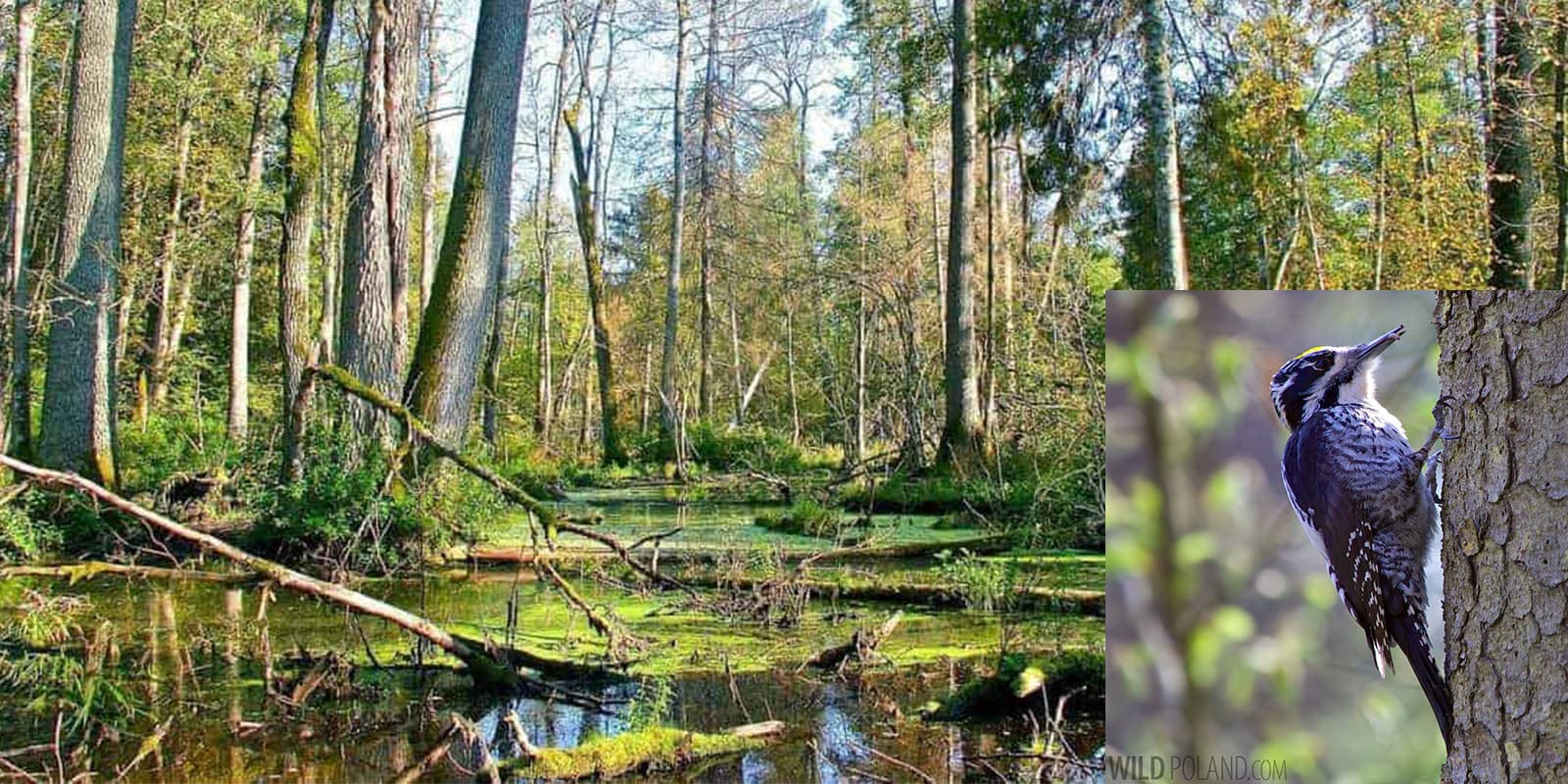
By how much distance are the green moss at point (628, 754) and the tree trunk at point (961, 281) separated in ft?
6.18

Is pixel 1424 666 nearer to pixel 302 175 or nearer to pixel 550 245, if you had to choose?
pixel 550 245

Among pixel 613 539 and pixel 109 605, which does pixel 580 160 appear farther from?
pixel 109 605

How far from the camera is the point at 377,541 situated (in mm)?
4551

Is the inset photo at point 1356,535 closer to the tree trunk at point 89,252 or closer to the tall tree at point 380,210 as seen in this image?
the tall tree at point 380,210

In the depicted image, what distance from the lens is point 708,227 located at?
526 cm

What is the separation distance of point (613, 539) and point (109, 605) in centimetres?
181

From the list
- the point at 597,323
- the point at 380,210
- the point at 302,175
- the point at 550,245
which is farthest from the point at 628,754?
the point at 302,175

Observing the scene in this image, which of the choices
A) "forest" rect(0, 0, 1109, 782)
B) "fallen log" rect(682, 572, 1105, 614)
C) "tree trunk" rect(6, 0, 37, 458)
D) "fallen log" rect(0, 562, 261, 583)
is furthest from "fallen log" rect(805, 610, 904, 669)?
"tree trunk" rect(6, 0, 37, 458)

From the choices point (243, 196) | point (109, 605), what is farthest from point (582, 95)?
point (109, 605)

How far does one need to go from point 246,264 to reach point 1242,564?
5.51 meters

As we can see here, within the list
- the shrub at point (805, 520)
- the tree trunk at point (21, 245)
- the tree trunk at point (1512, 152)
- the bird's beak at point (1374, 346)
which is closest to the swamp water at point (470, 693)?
the shrub at point (805, 520)

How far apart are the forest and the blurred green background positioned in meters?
2.66

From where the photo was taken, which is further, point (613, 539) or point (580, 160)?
point (580, 160)

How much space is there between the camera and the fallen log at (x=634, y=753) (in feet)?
11.6
